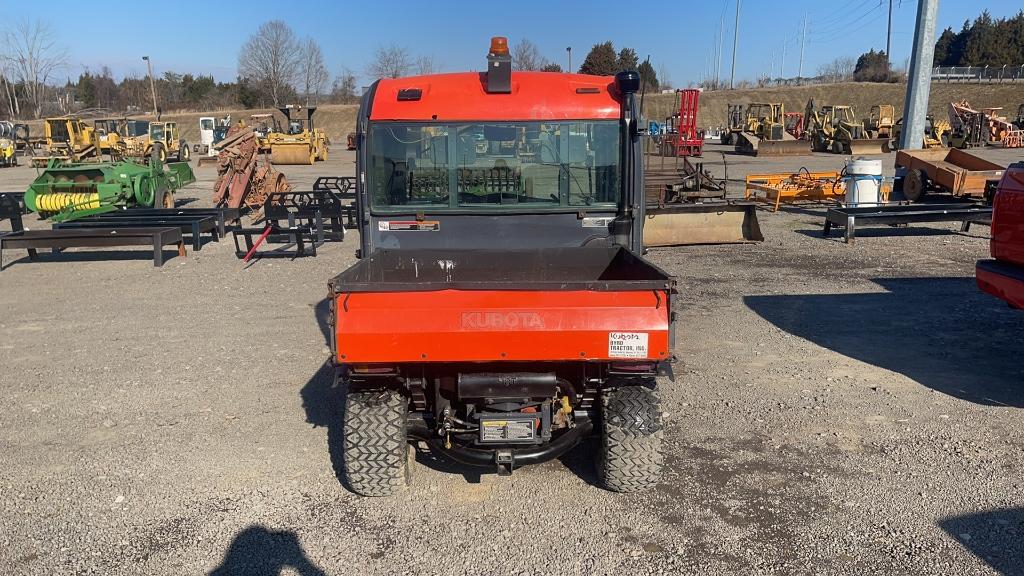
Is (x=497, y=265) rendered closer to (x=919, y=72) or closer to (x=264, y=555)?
(x=264, y=555)

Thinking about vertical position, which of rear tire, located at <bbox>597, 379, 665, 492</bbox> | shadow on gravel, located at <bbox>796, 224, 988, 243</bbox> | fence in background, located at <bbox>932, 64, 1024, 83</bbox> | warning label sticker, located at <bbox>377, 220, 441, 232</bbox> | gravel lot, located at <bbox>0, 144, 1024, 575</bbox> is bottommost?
gravel lot, located at <bbox>0, 144, 1024, 575</bbox>

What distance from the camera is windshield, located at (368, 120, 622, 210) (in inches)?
214

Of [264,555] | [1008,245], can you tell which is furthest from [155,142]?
[1008,245]

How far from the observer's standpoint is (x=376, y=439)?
3900mm

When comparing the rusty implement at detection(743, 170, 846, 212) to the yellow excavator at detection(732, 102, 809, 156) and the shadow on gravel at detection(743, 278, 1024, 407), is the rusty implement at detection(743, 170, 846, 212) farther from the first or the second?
the yellow excavator at detection(732, 102, 809, 156)

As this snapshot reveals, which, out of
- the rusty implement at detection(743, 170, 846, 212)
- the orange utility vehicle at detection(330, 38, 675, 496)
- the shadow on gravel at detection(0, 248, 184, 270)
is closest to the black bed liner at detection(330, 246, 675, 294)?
the orange utility vehicle at detection(330, 38, 675, 496)

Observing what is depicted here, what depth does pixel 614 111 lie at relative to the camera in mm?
5422

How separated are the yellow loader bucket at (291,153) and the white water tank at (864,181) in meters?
24.1

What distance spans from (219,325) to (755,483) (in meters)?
5.76

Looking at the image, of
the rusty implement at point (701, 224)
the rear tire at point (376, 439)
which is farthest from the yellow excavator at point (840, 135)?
the rear tire at point (376, 439)

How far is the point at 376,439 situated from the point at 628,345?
1443mm

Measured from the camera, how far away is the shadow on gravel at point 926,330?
19.5 ft

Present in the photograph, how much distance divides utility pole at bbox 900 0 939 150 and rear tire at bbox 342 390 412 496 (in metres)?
17.1

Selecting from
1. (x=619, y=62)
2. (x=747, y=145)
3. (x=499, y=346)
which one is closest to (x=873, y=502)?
(x=499, y=346)
